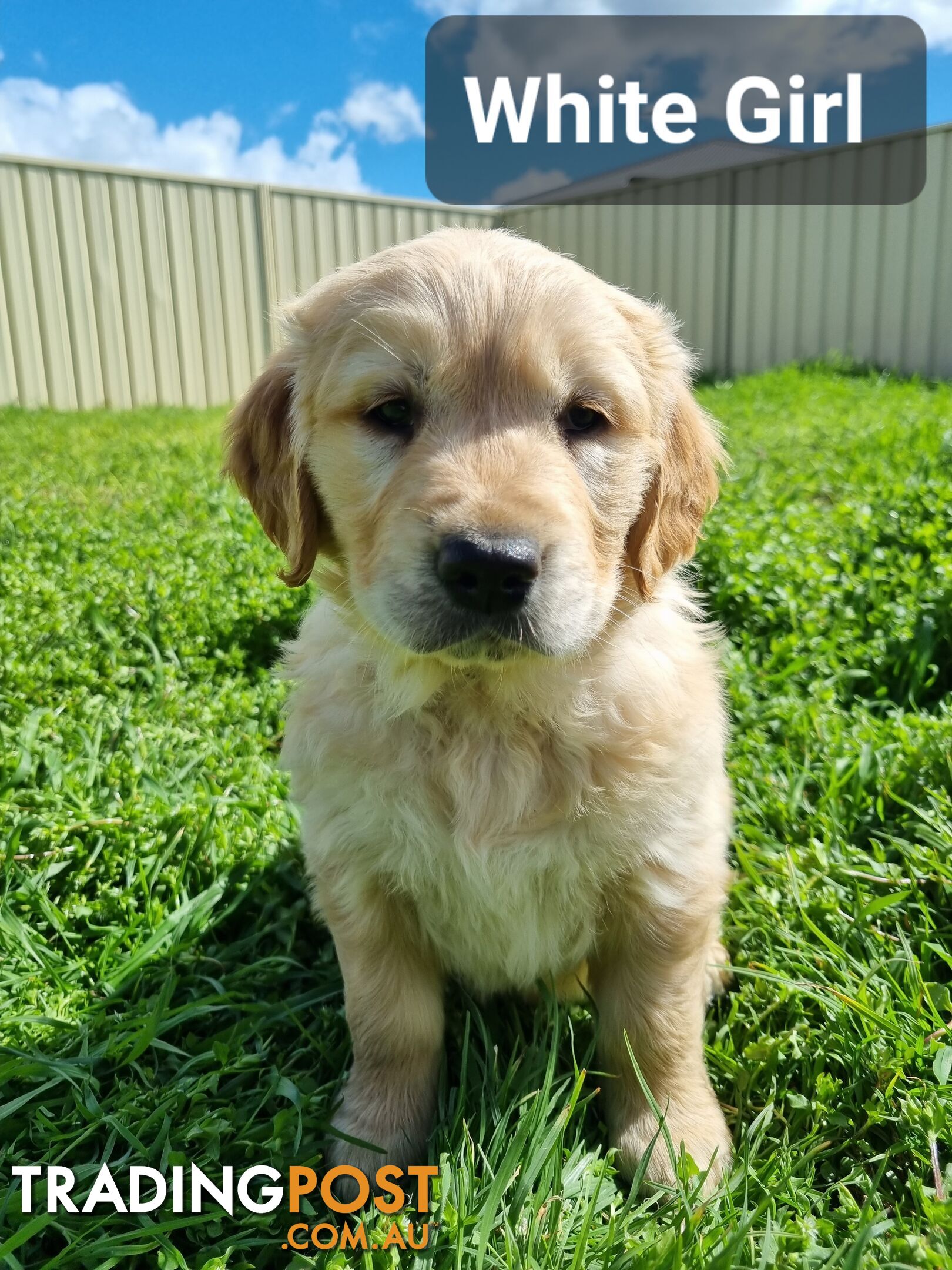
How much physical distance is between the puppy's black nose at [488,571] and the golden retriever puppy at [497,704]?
4 centimetres

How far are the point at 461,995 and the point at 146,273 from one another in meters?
9.78

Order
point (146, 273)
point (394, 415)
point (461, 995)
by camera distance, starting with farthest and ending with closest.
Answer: point (146, 273) → point (461, 995) → point (394, 415)

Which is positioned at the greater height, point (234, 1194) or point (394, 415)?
point (394, 415)

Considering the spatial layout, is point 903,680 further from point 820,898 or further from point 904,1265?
point 904,1265

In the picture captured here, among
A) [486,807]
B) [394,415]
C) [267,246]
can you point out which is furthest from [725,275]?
[486,807]

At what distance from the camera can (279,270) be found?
34.9 feet

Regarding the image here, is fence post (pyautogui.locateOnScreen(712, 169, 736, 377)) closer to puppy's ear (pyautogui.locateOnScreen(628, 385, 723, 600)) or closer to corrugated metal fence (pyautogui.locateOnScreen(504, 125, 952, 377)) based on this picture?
corrugated metal fence (pyautogui.locateOnScreen(504, 125, 952, 377))

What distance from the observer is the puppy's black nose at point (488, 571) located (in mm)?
1416

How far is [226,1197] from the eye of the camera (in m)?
1.55

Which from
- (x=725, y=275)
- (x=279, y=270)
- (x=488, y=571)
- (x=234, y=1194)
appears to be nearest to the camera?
(x=488, y=571)

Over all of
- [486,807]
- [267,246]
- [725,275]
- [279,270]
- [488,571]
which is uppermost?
[267,246]

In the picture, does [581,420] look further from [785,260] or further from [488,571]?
[785,260]

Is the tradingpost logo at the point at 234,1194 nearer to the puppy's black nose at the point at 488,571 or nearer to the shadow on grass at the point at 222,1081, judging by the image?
the shadow on grass at the point at 222,1081

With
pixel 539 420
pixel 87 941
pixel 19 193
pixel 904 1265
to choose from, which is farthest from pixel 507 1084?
pixel 19 193
